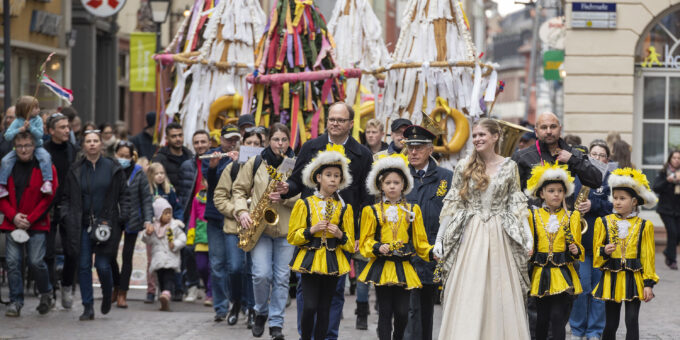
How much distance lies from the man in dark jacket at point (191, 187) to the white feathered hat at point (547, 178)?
4.48m

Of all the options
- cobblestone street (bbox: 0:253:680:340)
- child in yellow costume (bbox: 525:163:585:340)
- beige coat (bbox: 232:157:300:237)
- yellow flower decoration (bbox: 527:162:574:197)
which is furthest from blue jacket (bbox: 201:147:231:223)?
child in yellow costume (bbox: 525:163:585:340)

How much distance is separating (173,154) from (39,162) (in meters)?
2.80

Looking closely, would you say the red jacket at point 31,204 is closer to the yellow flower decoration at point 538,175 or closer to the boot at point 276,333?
the boot at point 276,333

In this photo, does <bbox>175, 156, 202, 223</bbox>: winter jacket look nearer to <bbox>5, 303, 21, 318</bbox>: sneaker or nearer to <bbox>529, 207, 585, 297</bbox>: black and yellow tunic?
<bbox>5, 303, 21, 318</bbox>: sneaker

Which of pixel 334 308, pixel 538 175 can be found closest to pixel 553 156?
pixel 538 175

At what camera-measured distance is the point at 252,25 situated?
1551 centimetres

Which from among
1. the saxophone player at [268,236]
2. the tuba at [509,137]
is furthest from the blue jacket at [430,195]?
the tuba at [509,137]

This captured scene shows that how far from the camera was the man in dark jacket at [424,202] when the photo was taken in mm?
9062

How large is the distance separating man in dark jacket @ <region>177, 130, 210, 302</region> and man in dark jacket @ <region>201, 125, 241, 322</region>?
85cm

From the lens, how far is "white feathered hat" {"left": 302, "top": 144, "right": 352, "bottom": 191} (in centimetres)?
881

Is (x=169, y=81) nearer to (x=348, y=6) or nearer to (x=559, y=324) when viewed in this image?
(x=348, y=6)

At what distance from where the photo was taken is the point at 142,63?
964 inches

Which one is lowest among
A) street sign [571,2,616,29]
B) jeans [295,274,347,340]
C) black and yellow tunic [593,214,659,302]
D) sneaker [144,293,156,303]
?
sneaker [144,293,156,303]

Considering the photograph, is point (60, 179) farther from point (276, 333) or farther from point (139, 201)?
point (276, 333)
